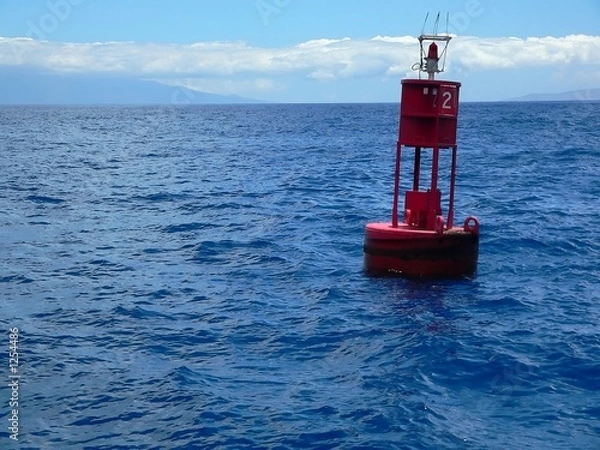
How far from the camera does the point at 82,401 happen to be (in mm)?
12656

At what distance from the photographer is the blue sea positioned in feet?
39.0

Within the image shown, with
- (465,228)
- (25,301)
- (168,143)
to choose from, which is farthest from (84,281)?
(168,143)

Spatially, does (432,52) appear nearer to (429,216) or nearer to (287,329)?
(429,216)

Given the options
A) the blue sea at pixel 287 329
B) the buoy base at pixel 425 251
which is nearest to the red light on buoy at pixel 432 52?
the buoy base at pixel 425 251

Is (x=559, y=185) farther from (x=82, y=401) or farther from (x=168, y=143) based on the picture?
(x=168, y=143)

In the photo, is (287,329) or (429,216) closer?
(287,329)

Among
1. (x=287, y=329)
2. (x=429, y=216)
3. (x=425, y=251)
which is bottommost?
(x=287, y=329)

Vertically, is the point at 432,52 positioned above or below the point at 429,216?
above

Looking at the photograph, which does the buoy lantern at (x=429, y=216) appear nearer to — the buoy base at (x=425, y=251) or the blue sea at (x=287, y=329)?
the buoy base at (x=425, y=251)

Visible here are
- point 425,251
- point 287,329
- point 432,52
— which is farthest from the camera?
point 432,52

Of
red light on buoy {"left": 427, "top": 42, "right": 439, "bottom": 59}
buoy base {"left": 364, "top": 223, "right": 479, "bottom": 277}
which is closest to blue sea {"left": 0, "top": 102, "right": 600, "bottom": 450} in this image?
buoy base {"left": 364, "top": 223, "right": 479, "bottom": 277}

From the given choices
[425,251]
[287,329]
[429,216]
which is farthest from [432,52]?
[287,329]

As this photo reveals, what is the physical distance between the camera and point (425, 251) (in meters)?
19.5

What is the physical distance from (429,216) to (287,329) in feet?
18.4
